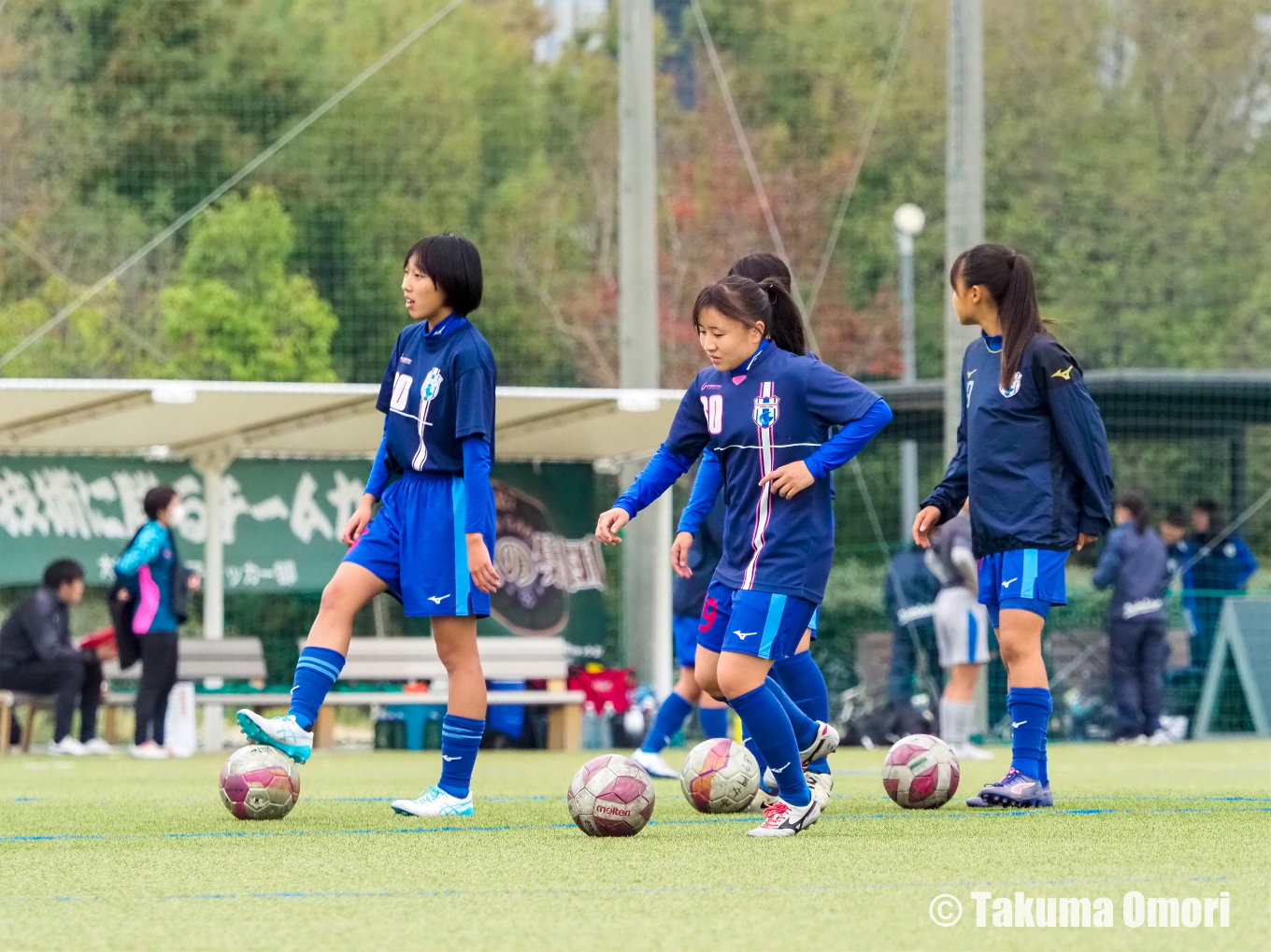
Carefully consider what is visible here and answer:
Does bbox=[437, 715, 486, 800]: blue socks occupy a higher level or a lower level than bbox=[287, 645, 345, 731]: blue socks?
lower

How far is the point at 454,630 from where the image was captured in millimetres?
6816

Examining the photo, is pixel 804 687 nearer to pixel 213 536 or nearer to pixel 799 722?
pixel 799 722

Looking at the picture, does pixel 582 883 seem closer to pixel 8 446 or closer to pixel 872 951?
pixel 872 951

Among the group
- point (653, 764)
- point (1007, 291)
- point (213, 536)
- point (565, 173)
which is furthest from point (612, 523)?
point (565, 173)

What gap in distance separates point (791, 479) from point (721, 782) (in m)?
1.52

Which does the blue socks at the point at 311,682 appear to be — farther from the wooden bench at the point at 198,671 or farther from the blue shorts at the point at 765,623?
the wooden bench at the point at 198,671

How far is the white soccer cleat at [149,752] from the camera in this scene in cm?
1360

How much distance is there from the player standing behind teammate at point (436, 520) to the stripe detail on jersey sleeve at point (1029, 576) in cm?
183

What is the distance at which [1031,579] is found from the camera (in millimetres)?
7051

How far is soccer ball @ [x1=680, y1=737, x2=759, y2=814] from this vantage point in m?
7.19

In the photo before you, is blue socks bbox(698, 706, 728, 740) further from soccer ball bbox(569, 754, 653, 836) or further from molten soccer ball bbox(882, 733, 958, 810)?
soccer ball bbox(569, 754, 653, 836)

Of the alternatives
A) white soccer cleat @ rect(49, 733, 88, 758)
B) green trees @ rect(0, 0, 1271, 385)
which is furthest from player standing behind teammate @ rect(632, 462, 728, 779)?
green trees @ rect(0, 0, 1271, 385)

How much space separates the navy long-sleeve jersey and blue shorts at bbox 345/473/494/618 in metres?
1.76

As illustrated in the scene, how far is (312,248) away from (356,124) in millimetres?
2590
